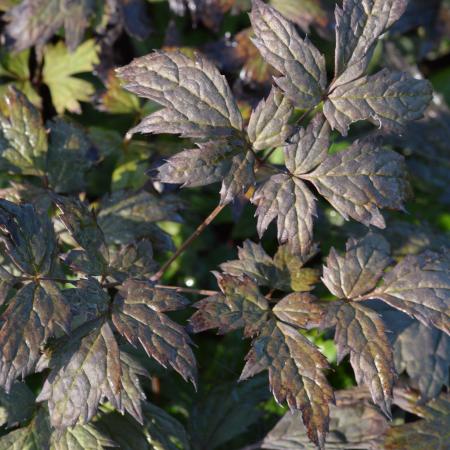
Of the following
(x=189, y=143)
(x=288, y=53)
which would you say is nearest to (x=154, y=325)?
(x=288, y=53)

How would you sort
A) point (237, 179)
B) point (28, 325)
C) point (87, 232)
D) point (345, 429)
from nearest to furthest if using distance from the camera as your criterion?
1. point (28, 325)
2. point (237, 179)
3. point (87, 232)
4. point (345, 429)

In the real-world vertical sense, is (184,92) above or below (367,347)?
above

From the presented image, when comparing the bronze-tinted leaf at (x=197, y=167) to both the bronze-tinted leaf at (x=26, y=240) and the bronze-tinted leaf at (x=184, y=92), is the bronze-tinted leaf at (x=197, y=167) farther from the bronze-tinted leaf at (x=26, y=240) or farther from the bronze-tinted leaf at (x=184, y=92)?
the bronze-tinted leaf at (x=26, y=240)

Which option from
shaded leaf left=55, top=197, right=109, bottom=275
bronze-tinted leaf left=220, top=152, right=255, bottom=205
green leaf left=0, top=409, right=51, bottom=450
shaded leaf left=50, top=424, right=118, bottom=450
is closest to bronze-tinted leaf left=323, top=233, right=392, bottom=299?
bronze-tinted leaf left=220, top=152, right=255, bottom=205

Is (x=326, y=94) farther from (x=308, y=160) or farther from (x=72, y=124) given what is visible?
(x=72, y=124)

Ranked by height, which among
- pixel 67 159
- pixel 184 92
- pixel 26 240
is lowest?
pixel 67 159

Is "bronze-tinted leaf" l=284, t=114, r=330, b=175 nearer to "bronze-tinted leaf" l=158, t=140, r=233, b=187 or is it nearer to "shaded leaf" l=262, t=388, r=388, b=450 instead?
"bronze-tinted leaf" l=158, t=140, r=233, b=187

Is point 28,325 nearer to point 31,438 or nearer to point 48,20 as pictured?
point 31,438
